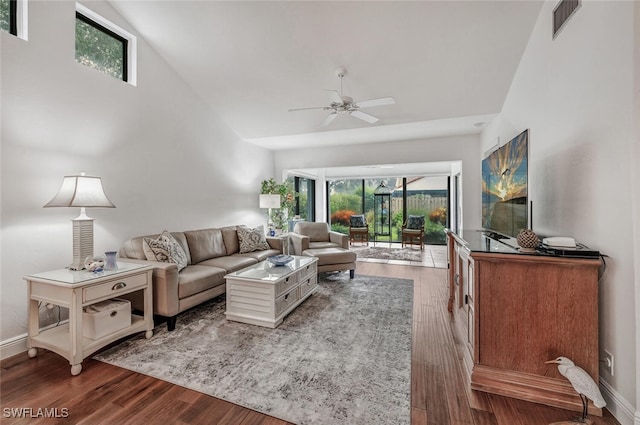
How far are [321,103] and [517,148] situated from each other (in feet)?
8.45

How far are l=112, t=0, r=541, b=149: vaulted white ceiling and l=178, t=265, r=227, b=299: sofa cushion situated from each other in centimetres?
259

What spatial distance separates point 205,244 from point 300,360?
2.36 metres

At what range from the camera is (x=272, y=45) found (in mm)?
3221

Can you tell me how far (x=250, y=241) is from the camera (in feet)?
14.3

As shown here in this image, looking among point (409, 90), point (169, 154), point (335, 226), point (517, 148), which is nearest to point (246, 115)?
point (169, 154)

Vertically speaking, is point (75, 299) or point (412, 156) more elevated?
point (412, 156)

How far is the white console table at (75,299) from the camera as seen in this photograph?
6.45ft

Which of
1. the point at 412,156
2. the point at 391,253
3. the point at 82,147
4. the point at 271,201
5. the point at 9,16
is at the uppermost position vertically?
the point at 9,16

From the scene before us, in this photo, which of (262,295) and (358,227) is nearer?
(262,295)

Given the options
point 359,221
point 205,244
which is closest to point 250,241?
point 205,244

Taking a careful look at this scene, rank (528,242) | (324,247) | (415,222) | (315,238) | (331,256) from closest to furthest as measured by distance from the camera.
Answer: (528,242) → (331,256) → (324,247) → (315,238) → (415,222)

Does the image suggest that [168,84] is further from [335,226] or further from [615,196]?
[335,226]

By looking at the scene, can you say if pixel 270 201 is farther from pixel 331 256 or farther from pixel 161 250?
pixel 161 250

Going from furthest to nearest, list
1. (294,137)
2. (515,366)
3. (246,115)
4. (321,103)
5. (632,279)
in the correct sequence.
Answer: (294,137) → (246,115) → (321,103) → (515,366) → (632,279)
